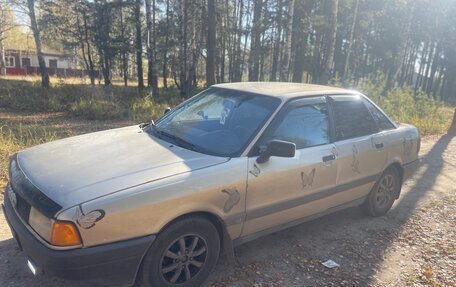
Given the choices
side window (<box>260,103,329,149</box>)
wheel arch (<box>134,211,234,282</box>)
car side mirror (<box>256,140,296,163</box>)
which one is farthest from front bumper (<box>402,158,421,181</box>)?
wheel arch (<box>134,211,234,282</box>)

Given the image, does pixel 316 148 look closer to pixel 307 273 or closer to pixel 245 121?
pixel 245 121

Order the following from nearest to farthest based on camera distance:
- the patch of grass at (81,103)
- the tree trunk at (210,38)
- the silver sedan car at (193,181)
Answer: the silver sedan car at (193,181), the patch of grass at (81,103), the tree trunk at (210,38)

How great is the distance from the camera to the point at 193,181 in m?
2.94

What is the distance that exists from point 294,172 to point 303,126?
536 mm

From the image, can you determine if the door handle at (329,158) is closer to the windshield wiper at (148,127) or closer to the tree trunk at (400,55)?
the windshield wiper at (148,127)

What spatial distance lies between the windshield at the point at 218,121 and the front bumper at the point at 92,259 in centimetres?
109

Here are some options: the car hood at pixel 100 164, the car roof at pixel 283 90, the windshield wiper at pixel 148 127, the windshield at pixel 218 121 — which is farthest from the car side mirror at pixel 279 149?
the windshield wiper at pixel 148 127

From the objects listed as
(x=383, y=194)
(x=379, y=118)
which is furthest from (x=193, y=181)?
(x=383, y=194)

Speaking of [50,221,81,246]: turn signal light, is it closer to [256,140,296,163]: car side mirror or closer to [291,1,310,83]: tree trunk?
[256,140,296,163]: car side mirror

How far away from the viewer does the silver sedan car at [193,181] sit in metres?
2.58

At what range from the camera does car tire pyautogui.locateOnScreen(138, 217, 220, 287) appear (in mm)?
2838

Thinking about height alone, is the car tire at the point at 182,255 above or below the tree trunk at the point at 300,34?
below

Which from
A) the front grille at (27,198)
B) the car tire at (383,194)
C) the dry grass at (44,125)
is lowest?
the dry grass at (44,125)

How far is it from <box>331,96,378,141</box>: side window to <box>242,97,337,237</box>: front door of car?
7.8 inches
